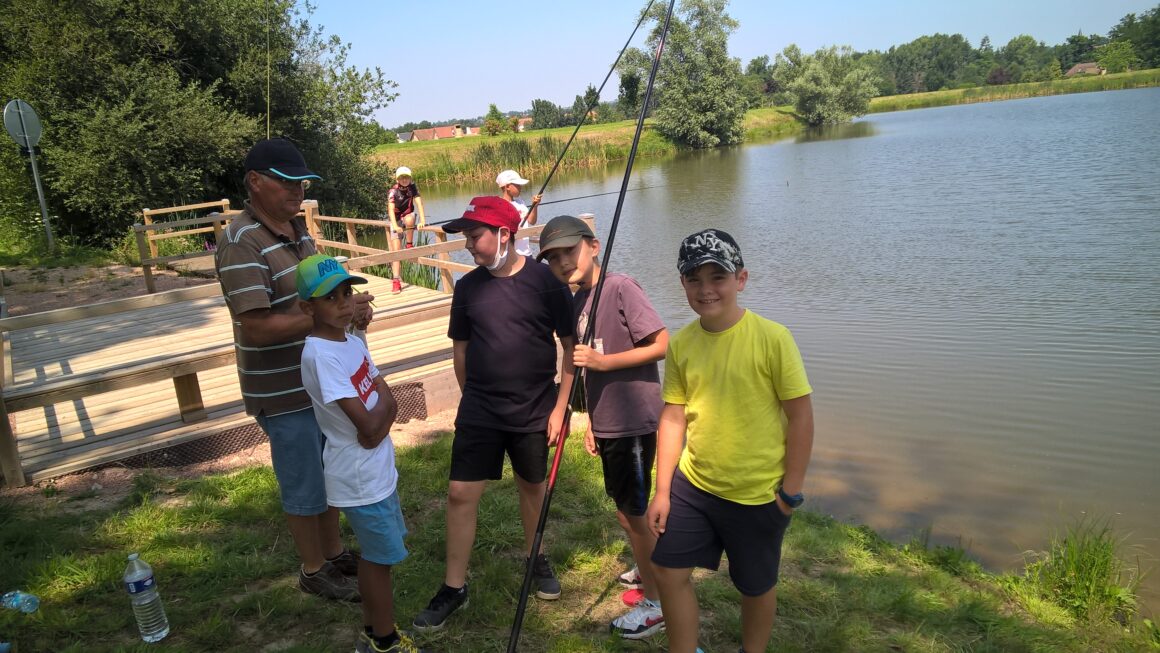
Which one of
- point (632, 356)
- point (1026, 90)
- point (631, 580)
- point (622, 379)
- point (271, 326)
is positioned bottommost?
point (631, 580)

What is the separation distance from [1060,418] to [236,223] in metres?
6.55

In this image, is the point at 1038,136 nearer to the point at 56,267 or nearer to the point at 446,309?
the point at 446,309

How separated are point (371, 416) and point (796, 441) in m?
1.43

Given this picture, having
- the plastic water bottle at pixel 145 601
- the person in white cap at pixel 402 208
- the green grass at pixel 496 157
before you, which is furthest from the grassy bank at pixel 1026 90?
the plastic water bottle at pixel 145 601

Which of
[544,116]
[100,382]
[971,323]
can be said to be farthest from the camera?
[544,116]

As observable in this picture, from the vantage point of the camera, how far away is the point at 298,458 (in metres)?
3.07

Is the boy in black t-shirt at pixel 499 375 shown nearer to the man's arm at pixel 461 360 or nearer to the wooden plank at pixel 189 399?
the man's arm at pixel 461 360

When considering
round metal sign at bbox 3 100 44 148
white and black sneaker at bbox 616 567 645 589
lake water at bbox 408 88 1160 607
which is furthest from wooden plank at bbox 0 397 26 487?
round metal sign at bbox 3 100 44 148

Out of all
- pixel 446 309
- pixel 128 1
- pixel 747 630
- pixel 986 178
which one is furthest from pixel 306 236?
pixel 986 178

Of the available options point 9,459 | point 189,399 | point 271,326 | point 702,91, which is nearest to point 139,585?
point 271,326

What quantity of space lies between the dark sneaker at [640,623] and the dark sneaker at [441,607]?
0.65m

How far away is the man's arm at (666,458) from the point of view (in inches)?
101

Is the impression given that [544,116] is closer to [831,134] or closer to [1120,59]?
[831,134]

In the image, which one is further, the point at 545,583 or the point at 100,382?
the point at 100,382
